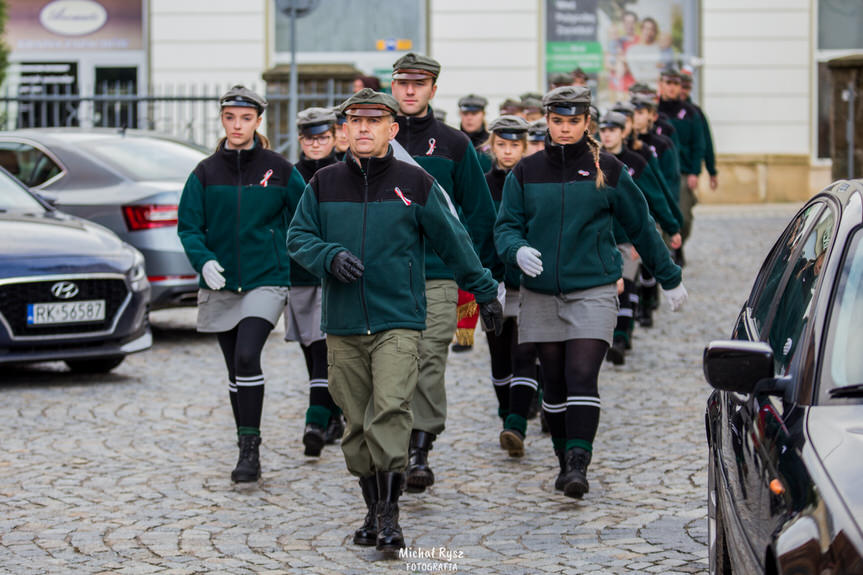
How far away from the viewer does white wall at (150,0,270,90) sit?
82.5 ft

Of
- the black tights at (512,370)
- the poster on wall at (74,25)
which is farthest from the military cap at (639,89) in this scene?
the poster on wall at (74,25)

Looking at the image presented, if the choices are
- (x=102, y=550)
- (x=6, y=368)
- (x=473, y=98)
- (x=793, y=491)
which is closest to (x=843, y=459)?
(x=793, y=491)

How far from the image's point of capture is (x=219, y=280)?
24.1 ft

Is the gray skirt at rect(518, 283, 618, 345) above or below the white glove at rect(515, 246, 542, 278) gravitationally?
below

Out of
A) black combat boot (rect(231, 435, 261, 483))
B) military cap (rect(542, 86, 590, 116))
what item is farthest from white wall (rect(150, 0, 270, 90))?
military cap (rect(542, 86, 590, 116))

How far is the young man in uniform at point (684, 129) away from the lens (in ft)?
49.9

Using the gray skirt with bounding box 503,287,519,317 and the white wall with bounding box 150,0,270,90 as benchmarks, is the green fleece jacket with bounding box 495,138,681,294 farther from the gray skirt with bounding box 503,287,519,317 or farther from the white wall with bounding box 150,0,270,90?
the white wall with bounding box 150,0,270,90

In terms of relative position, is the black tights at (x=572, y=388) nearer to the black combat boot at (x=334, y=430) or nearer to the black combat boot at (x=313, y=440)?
the black combat boot at (x=313, y=440)

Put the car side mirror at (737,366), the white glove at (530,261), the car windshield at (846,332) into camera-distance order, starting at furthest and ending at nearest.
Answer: the white glove at (530,261)
the car side mirror at (737,366)
the car windshield at (846,332)

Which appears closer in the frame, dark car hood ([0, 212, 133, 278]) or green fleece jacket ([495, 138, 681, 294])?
green fleece jacket ([495, 138, 681, 294])

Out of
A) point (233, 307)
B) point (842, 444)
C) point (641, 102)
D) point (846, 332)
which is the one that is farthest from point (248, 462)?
point (641, 102)

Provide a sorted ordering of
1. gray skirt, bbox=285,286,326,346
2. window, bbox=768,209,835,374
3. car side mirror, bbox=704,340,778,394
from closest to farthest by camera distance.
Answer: car side mirror, bbox=704,340,778,394 < window, bbox=768,209,835,374 < gray skirt, bbox=285,286,326,346

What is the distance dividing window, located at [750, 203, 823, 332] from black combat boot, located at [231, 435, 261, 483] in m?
2.90

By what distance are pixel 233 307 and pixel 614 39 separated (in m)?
18.3
